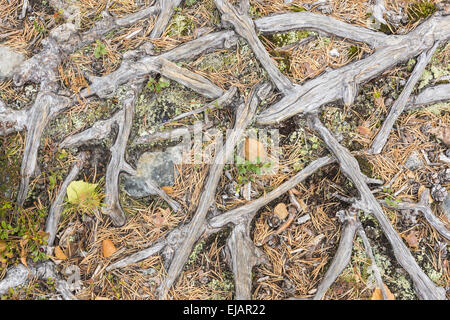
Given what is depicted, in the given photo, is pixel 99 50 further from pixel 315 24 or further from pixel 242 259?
pixel 242 259

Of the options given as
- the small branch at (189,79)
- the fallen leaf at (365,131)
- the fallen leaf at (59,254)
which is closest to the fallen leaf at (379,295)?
the fallen leaf at (365,131)

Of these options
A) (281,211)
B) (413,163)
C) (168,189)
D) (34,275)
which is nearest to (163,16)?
(168,189)

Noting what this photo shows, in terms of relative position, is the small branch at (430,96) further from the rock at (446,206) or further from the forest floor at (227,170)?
the rock at (446,206)

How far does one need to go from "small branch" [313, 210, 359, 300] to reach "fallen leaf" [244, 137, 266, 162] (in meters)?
0.98

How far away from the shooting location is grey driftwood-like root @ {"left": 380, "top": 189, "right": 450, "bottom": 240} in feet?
→ 9.62

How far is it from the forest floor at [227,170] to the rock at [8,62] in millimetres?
86

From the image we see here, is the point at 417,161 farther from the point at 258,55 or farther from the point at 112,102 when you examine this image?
the point at 112,102

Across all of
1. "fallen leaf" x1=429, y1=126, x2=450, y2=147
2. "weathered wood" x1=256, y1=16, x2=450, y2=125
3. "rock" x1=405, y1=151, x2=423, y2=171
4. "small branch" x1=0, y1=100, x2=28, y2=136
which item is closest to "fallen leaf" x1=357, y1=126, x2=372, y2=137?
"weathered wood" x1=256, y1=16, x2=450, y2=125

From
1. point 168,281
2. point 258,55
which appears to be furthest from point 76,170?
point 258,55

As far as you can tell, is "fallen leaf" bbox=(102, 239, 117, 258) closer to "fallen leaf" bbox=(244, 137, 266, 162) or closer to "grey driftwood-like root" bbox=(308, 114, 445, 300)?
"fallen leaf" bbox=(244, 137, 266, 162)

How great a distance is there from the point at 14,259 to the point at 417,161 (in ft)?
12.6

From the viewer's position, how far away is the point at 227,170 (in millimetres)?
3023

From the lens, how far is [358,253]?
294 centimetres

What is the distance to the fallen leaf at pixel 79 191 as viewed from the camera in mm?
2979
